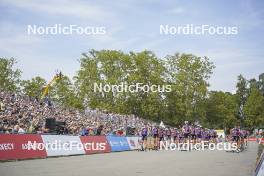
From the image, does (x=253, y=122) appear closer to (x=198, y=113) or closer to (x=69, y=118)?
(x=198, y=113)

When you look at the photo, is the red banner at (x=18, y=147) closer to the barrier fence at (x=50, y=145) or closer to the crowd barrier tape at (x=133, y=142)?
the barrier fence at (x=50, y=145)

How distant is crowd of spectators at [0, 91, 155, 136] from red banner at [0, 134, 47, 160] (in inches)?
25.6

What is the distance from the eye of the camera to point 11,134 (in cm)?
1920

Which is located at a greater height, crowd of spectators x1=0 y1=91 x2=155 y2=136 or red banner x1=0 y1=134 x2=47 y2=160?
crowd of spectators x1=0 y1=91 x2=155 y2=136

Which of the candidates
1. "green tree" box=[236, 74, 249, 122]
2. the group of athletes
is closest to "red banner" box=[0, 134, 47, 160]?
the group of athletes

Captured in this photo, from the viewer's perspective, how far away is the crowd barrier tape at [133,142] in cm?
3432

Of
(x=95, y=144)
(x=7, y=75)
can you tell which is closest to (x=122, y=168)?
(x=95, y=144)

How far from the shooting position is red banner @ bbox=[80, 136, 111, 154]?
26.5 metres

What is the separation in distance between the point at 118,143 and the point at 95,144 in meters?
4.35

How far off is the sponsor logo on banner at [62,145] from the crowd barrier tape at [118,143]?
4.82m

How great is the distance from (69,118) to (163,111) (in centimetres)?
4397

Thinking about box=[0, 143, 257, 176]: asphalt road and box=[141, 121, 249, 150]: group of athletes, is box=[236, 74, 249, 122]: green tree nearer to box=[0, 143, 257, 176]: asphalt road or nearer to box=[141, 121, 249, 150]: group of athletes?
box=[141, 121, 249, 150]: group of athletes

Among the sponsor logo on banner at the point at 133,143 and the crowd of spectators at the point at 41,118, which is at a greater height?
the crowd of spectators at the point at 41,118

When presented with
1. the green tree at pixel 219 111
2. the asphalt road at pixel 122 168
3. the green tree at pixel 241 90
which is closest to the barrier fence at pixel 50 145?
the asphalt road at pixel 122 168
